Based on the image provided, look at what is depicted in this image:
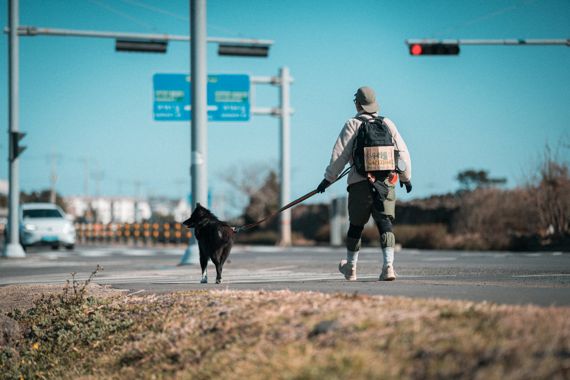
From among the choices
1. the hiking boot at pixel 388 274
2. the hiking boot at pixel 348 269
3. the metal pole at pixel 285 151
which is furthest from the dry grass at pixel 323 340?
the metal pole at pixel 285 151

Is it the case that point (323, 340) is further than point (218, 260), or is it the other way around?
point (218, 260)

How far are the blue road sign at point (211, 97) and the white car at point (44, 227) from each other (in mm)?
5011

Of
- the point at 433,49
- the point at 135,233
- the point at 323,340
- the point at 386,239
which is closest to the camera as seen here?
the point at 323,340

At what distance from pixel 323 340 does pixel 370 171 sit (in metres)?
3.33

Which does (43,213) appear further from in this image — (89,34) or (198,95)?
(198,95)

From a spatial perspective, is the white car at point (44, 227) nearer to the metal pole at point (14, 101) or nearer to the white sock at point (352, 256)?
the metal pole at point (14, 101)

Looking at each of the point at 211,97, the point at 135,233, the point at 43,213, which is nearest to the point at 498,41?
the point at 211,97

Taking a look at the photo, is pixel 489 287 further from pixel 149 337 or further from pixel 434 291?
pixel 149 337

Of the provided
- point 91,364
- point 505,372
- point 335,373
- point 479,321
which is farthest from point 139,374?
point 505,372

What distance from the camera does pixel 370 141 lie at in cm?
759

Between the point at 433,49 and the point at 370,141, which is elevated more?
the point at 433,49

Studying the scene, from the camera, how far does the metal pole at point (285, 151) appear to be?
105 ft

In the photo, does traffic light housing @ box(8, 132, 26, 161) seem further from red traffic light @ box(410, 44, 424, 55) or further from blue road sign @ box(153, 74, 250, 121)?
red traffic light @ box(410, 44, 424, 55)

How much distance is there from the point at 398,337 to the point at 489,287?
3.08 metres
